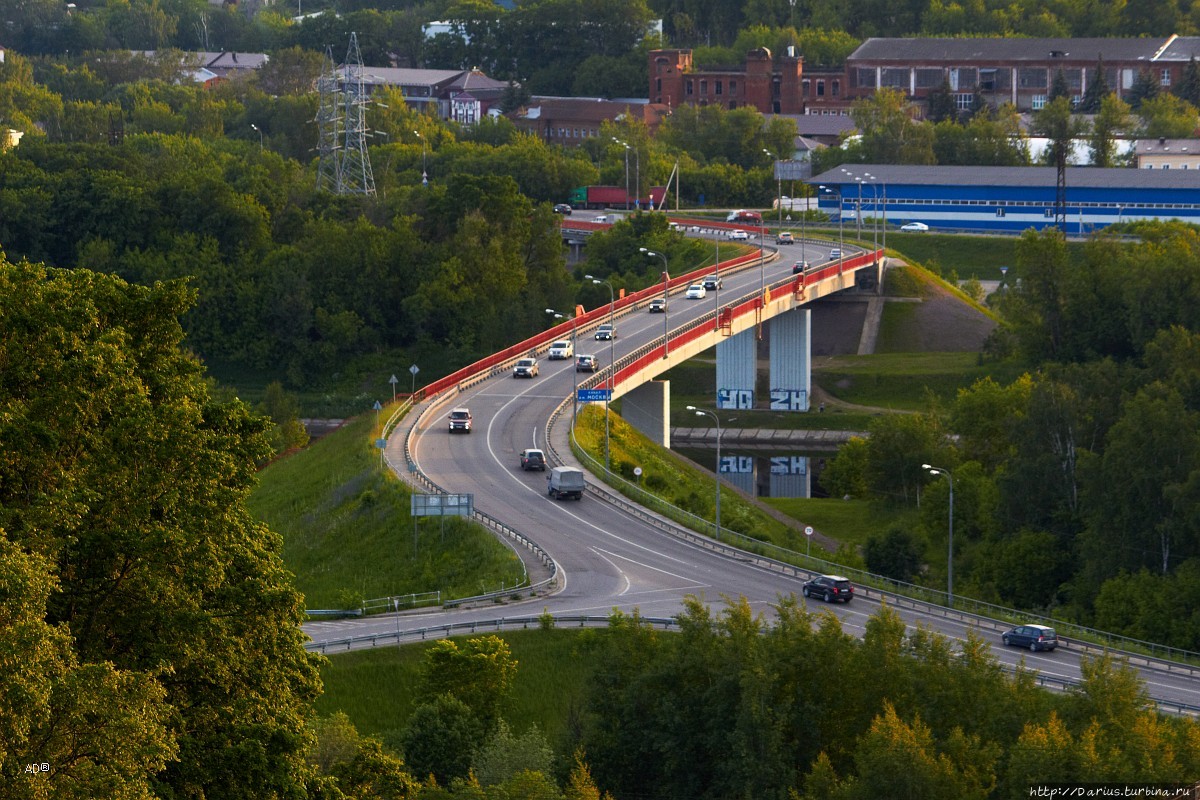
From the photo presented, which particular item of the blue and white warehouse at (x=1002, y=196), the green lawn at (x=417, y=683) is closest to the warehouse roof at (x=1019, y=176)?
the blue and white warehouse at (x=1002, y=196)

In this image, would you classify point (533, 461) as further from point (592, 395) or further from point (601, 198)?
point (601, 198)

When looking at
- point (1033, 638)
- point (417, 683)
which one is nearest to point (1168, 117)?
point (1033, 638)

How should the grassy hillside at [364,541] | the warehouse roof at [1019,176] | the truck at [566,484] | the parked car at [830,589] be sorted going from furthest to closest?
the warehouse roof at [1019,176], the truck at [566,484], the grassy hillside at [364,541], the parked car at [830,589]

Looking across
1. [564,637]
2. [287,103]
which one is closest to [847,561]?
[564,637]

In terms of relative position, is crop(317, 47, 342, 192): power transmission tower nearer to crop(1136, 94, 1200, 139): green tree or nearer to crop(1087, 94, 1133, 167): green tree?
crop(1087, 94, 1133, 167): green tree

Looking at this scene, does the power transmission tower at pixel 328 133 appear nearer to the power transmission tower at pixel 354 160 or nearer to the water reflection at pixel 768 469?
the power transmission tower at pixel 354 160

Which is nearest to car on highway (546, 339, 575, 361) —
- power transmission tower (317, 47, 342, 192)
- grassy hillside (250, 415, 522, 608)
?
grassy hillside (250, 415, 522, 608)
